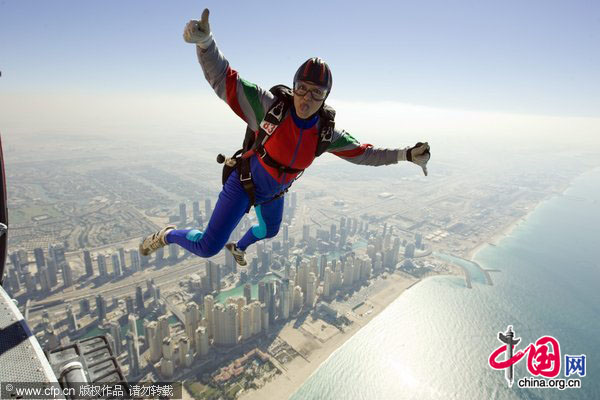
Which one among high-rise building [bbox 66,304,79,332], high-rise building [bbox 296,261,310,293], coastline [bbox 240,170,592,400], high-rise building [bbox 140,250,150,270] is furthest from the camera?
high-rise building [bbox 140,250,150,270]

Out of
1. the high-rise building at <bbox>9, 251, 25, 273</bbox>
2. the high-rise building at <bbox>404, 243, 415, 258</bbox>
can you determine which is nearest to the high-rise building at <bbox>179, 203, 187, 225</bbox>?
the high-rise building at <bbox>9, 251, 25, 273</bbox>

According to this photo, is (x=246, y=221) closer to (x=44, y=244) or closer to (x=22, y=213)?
(x=44, y=244)

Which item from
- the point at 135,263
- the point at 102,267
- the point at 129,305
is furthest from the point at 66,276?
the point at 129,305

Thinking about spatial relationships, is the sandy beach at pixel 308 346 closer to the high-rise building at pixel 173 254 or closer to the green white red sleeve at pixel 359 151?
the high-rise building at pixel 173 254

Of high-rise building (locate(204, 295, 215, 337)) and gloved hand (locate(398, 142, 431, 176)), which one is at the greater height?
gloved hand (locate(398, 142, 431, 176))

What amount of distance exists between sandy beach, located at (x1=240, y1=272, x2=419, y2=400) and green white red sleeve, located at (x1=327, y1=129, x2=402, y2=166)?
996 centimetres

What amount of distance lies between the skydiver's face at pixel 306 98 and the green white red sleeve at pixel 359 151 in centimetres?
31

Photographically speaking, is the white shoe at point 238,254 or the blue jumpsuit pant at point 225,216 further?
the white shoe at point 238,254

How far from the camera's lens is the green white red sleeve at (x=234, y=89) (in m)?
1.17

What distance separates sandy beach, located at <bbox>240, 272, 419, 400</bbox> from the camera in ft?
31.2

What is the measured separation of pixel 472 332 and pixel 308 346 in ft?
24.2

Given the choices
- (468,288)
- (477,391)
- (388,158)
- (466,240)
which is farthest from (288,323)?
(466,240)

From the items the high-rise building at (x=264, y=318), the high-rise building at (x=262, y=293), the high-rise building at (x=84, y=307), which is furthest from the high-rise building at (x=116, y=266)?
the high-rise building at (x=264, y=318)

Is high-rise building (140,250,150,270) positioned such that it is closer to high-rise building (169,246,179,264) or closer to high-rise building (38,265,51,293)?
high-rise building (169,246,179,264)
